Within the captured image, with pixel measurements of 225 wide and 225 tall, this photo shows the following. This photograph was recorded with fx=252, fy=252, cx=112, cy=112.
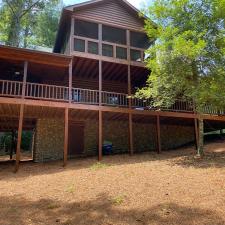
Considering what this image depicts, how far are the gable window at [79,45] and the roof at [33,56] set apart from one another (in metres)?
2.22

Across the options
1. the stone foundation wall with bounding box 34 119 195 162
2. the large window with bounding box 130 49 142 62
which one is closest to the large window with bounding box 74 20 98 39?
the large window with bounding box 130 49 142 62

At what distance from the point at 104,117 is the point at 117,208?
36.1ft

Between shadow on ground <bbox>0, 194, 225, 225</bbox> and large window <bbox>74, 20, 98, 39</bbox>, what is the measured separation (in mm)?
13065

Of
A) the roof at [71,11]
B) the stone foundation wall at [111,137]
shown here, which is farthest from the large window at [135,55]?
the stone foundation wall at [111,137]

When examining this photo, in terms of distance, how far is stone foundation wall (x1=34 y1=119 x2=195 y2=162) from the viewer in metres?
16.4

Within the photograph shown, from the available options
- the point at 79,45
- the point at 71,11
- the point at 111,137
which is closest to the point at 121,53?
the point at 79,45

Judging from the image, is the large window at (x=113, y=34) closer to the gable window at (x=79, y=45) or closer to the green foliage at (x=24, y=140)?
the gable window at (x=79, y=45)

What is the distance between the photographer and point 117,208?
683cm

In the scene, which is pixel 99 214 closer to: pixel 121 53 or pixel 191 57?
pixel 191 57

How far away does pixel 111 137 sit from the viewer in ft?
60.0

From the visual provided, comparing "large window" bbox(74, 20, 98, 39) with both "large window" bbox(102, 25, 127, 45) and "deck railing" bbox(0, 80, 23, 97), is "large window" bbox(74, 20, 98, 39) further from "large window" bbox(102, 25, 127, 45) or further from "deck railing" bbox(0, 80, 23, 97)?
"deck railing" bbox(0, 80, 23, 97)

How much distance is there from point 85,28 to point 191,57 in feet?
29.5

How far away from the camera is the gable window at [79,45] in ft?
53.3

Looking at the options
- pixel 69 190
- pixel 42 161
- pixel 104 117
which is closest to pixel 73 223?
pixel 69 190
